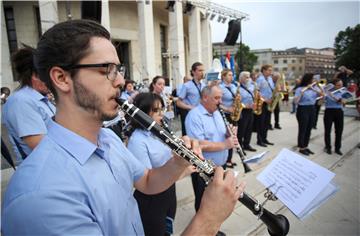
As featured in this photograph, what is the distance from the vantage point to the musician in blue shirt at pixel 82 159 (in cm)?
98

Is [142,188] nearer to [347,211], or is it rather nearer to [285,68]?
[347,211]

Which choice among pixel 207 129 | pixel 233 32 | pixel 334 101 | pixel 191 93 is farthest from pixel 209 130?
pixel 233 32

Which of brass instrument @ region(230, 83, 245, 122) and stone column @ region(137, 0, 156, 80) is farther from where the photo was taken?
stone column @ region(137, 0, 156, 80)

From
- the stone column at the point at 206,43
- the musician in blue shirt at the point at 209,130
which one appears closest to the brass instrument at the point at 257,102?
the musician in blue shirt at the point at 209,130

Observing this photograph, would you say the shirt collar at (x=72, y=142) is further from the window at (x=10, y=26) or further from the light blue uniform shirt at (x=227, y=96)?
the window at (x=10, y=26)

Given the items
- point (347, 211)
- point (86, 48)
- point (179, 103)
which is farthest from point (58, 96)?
point (179, 103)

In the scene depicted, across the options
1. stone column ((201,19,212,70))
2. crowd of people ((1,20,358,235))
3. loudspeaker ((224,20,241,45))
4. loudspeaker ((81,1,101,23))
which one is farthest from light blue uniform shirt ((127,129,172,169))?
loudspeaker ((224,20,241,45))

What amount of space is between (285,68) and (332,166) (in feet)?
319

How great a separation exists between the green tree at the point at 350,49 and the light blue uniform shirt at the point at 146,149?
47638 millimetres

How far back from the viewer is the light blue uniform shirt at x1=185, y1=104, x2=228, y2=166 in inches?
126

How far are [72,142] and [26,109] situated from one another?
1379mm

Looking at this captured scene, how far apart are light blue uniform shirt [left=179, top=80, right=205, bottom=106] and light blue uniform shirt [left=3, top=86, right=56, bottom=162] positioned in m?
4.28

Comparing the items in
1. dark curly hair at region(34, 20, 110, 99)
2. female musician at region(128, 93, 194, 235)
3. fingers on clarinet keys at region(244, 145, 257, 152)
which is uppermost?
dark curly hair at region(34, 20, 110, 99)

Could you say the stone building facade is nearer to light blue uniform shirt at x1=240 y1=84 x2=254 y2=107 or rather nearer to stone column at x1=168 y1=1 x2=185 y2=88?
stone column at x1=168 y1=1 x2=185 y2=88
